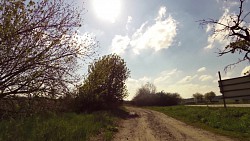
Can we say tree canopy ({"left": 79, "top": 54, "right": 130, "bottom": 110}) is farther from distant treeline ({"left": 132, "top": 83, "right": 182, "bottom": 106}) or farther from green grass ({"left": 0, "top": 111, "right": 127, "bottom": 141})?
distant treeline ({"left": 132, "top": 83, "right": 182, "bottom": 106})

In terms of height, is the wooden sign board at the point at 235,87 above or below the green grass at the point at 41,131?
above

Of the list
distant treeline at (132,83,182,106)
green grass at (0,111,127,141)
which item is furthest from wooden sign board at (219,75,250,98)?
distant treeline at (132,83,182,106)

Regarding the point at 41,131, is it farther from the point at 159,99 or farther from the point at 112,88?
the point at 159,99

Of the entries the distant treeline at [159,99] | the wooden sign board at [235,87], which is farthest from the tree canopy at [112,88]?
the distant treeline at [159,99]

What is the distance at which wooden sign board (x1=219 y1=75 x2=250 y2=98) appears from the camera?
65.9ft

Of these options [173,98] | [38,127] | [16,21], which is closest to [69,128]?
[38,127]

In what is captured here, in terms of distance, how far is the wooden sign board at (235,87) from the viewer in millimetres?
20097

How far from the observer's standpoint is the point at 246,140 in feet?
38.5

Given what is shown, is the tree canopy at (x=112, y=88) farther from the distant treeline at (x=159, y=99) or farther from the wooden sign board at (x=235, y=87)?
the distant treeline at (x=159, y=99)

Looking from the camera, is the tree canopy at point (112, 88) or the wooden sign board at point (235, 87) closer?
the wooden sign board at point (235, 87)

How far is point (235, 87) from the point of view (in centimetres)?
2170

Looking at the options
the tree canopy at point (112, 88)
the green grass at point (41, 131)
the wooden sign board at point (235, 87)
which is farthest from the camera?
the tree canopy at point (112, 88)

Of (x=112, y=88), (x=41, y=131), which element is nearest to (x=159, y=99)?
(x=112, y=88)

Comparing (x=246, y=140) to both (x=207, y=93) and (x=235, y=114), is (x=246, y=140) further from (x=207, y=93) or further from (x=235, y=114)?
(x=207, y=93)
